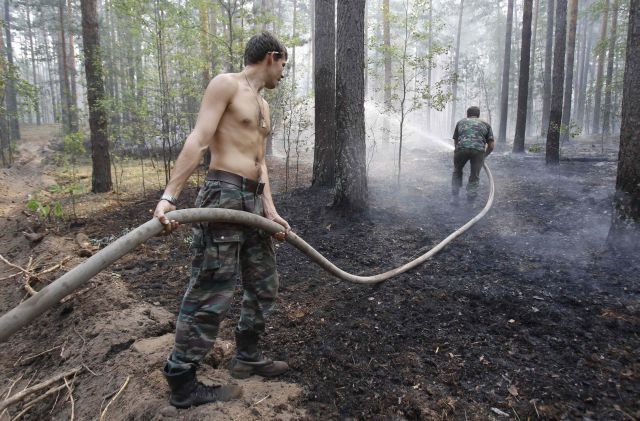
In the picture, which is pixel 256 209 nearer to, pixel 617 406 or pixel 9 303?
pixel 617 406

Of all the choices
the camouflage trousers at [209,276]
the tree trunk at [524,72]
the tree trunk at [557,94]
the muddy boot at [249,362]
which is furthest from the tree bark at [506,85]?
the camouflage trousers at [209,276]

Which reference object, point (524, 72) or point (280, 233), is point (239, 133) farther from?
point (524, 72)

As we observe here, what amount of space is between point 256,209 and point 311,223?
13.9 ft

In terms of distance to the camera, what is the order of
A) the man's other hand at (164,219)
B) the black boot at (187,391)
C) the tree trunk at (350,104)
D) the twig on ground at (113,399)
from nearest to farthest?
the man's other hand at (164,219) → the black boot at (187,391) → the twig on ground at (113,399) → the tree trunk at (350,104)

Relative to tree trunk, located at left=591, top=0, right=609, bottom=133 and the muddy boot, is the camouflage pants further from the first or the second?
tree trunk, located at left=591, top=0, right=609, bottom=133

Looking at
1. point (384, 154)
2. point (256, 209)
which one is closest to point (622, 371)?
point (256, 209)

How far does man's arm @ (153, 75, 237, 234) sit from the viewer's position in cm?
242

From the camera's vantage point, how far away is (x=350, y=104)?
6.88 m

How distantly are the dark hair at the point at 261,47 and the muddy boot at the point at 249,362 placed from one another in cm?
208

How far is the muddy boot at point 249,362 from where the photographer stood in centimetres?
301

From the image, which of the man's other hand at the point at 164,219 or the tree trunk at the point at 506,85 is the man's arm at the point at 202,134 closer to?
the man's other hand at the point at 164,219

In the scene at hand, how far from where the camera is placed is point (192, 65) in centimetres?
1149

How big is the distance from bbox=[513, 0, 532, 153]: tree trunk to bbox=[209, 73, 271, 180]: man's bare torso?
46.8 ft

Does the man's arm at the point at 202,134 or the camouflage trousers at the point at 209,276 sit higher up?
the man's arm at the point at 202,134
